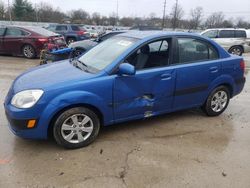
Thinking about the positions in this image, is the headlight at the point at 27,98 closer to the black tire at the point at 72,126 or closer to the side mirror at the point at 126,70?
the black tire at the point at 72,126

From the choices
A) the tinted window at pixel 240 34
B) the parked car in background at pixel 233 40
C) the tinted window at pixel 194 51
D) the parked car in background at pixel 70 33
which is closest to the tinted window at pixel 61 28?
the parked car in background at pixel 70 33

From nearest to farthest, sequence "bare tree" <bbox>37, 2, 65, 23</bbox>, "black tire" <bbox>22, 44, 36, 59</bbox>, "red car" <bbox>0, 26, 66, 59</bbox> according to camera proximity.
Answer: "red car" <bbox>0, 26, 66, 59</bbox> → "black tire" <bbox>22, 44, 36, 59</bbox> → "bare tree" <bbox>37, 2, 65, 23</bbox>

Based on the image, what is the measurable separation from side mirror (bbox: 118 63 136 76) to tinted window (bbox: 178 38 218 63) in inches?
40.7

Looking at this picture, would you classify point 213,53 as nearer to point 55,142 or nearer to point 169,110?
point 169,110

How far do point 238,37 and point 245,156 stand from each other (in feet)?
46.3

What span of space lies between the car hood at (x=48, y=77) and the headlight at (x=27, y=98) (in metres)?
0.09

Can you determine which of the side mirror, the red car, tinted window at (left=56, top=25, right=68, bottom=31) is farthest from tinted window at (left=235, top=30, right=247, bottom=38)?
the side mirror

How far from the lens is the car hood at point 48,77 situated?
11.7 ft

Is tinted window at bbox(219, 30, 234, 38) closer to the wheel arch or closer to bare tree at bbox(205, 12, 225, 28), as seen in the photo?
the wheel arch

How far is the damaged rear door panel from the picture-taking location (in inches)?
152

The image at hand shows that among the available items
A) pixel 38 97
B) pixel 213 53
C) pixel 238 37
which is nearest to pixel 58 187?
pixel 38 97

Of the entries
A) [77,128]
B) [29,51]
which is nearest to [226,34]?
[29,51]

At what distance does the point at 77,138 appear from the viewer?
3719 millimetres

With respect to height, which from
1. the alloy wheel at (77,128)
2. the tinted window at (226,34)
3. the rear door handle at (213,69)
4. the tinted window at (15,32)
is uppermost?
the tinted window at (226,34)
